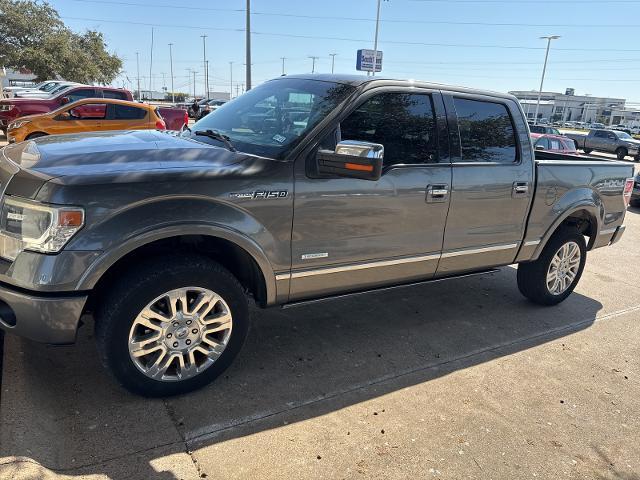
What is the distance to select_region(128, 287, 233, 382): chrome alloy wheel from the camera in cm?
283

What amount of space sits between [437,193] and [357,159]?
105 cm

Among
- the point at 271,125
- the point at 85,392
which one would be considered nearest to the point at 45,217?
the point at 85,392

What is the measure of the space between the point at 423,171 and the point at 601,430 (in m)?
1.99

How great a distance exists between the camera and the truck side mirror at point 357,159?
2.83 m

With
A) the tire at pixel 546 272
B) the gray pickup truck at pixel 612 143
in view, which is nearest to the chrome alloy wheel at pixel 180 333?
the tire at pixel 546 272

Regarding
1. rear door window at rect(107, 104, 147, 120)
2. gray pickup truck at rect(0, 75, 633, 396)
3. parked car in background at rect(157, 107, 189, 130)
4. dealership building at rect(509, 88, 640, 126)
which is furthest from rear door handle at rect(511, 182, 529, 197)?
dealership building at rect(509, 88, 640, 126)

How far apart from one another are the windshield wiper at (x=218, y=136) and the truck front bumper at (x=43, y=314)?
1.29 m

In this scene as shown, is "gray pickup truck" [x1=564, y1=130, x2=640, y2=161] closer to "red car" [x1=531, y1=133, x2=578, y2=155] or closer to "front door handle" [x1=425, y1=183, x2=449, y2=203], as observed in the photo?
A: "red car" [x1=531, y1=133, x2=578, y2=155]

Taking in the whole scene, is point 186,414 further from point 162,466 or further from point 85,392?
point 85,392

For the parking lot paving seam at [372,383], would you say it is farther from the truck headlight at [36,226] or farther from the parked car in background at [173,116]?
the parked car in background at [173,116]

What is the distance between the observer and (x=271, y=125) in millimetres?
3477

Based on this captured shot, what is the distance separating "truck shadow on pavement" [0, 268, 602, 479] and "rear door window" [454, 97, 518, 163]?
148cm

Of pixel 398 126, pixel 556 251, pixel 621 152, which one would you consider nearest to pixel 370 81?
pixel 398 126

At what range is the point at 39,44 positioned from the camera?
35000mm
